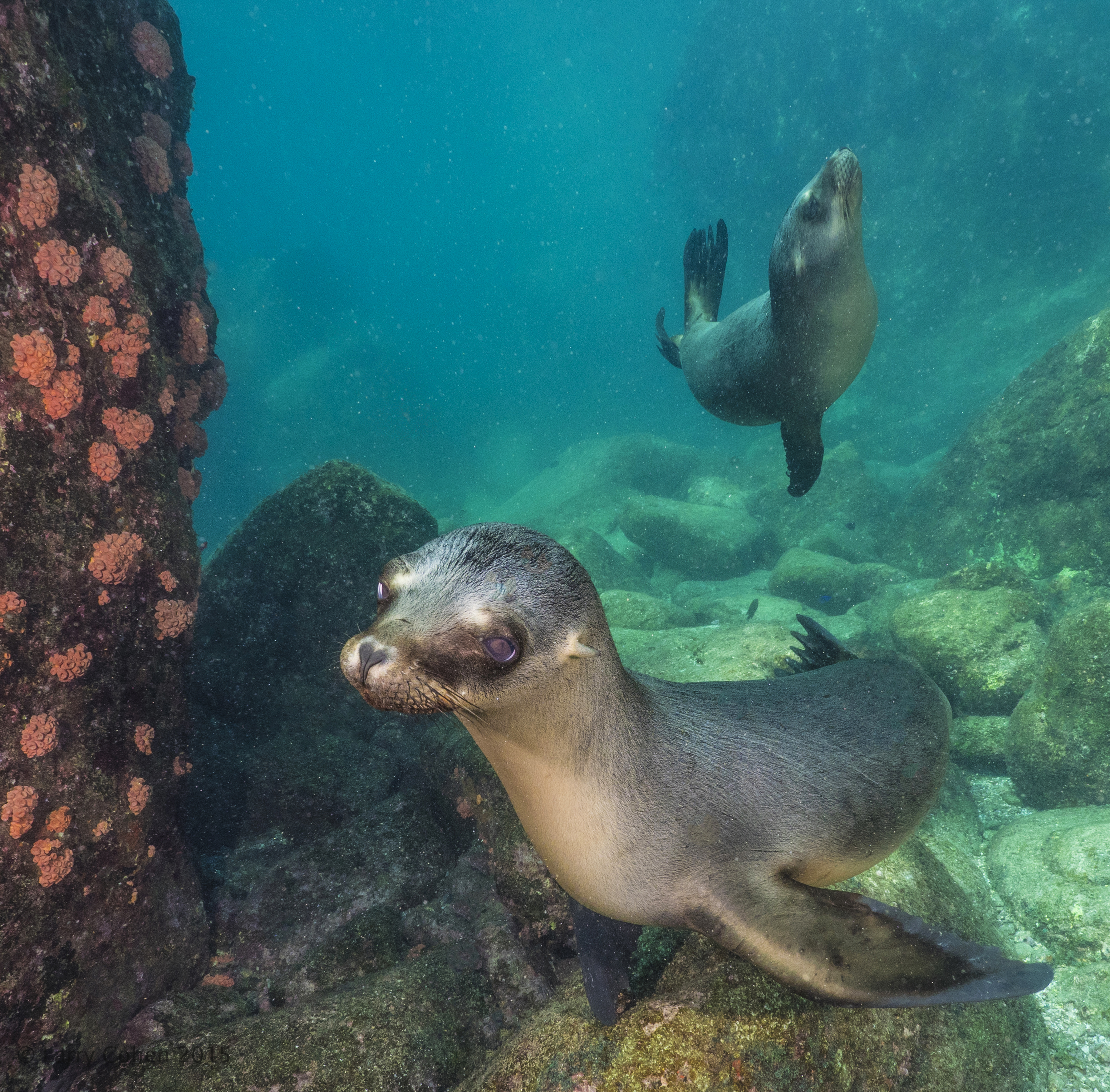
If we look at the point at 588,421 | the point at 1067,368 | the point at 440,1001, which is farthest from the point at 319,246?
the point at 440,1001

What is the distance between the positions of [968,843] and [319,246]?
1913 inches

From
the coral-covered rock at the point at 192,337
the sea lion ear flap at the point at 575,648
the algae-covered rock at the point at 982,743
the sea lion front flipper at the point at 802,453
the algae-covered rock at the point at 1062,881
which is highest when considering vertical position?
the coral-covered rock at the point at 192,337

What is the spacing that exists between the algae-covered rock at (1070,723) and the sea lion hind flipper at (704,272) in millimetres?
4030

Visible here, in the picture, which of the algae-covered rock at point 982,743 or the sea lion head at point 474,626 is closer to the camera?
the sea lion head at point 474,626

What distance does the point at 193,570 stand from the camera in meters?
2.80

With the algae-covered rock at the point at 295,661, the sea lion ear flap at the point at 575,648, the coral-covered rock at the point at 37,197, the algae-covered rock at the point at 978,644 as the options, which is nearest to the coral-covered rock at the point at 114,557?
the coral-covered rock at the point at 37,197

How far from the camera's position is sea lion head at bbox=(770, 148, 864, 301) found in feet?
10.9

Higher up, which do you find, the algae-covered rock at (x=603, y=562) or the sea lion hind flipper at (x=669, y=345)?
the algae-covered rock at (x=603, y=562)

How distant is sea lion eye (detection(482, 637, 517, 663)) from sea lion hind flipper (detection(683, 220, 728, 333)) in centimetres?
483

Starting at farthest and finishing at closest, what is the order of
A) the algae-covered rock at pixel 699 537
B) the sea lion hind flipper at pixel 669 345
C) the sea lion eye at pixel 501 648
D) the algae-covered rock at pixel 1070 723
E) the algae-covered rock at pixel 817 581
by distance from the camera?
1. the algae-covered rock at pixel 699 537
2. the algae-covered rock at pixel 817 581
3. the sea lion hind flipper at pixel 669 345
4. the algae-covered rock at pixel 1070 723
5. the sea lion eye at pixel 501 648

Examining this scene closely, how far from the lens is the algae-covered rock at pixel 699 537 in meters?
13.0

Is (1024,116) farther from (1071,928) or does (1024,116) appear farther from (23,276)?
(23,276)

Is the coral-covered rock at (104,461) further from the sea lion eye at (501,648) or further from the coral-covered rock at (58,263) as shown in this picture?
the sea lion eye at (501,648)

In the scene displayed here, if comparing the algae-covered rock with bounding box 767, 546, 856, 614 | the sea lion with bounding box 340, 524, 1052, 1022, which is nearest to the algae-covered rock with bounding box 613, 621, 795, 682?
the sea lion with bounding box 340, 524, 1052, 1022
